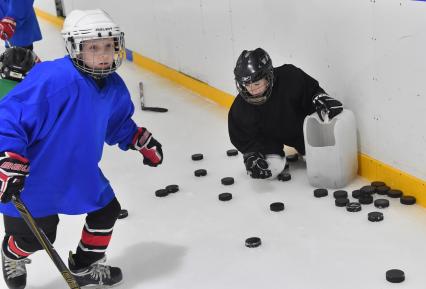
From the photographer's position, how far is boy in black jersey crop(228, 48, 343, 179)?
3.66 m

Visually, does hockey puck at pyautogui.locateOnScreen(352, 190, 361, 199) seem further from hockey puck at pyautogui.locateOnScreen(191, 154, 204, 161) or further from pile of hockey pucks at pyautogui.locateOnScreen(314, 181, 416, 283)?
hockey puck at pyautogui.locateOnScreen(191, 154, 204, 161)

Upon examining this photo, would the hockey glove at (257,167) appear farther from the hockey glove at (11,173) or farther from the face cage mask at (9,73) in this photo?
the hockey glove at (11,173)

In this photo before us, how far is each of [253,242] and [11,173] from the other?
45.4 inches

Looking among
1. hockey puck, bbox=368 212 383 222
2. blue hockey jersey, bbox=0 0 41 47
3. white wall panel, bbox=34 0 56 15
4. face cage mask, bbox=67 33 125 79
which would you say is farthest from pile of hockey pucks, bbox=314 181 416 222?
white wall panel, bbox=34 0 56 15

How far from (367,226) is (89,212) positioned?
1203mm

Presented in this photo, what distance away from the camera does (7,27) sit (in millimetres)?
5125

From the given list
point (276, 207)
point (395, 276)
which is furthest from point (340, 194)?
point (395, 276)

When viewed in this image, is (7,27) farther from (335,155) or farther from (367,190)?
(367,190)

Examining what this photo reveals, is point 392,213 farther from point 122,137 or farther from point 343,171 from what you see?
point 122,137

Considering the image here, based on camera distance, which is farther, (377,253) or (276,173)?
(276,173)

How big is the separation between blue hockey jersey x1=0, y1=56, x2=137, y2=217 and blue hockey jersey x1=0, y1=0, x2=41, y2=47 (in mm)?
2674

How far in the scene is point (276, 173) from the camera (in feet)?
12.6

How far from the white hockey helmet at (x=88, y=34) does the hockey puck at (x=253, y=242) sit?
3.21ft

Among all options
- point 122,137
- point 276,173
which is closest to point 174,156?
point 276,173
